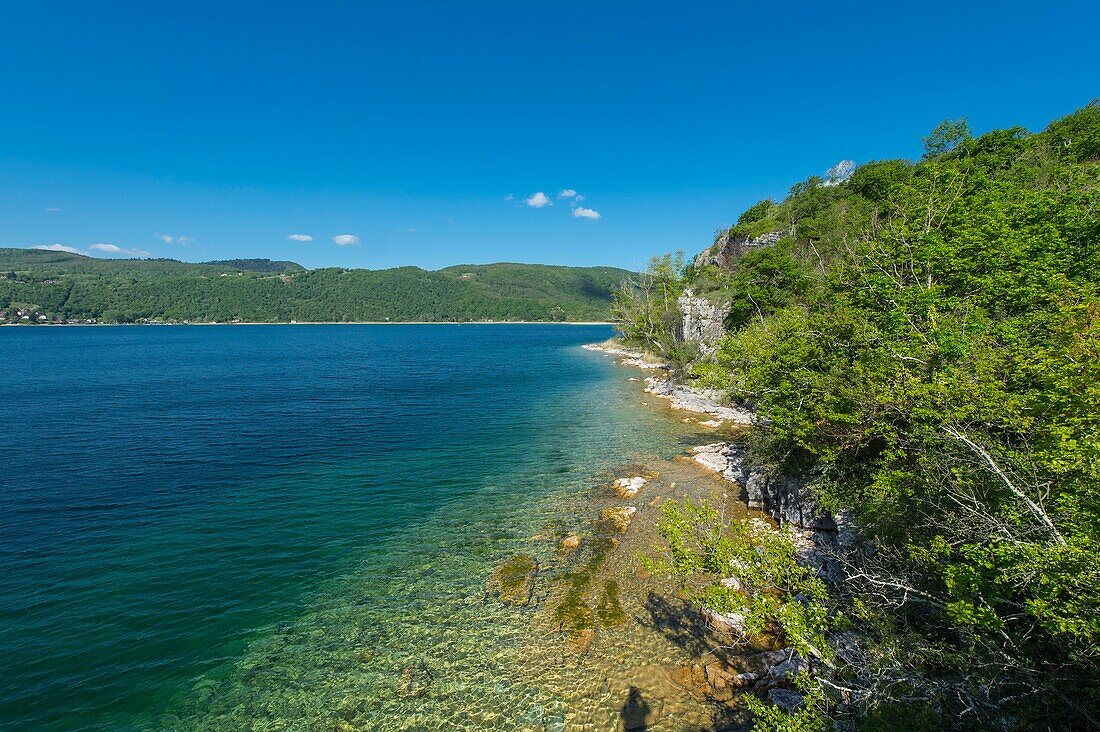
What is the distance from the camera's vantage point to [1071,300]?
12.9m

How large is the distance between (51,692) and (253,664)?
16.9ft

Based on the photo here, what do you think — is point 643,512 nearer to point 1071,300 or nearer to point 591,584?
point 591,584

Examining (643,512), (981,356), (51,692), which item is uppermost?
(981,356)

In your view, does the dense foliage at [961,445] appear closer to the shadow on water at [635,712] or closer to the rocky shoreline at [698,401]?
the shadow on water at [635,712]

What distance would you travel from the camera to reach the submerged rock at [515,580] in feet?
54.2

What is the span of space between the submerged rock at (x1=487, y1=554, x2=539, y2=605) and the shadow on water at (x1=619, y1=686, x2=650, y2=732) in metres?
5.01

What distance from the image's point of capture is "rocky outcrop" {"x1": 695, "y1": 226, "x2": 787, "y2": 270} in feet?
217

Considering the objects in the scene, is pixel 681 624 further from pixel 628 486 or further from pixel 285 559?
pixel 285 559

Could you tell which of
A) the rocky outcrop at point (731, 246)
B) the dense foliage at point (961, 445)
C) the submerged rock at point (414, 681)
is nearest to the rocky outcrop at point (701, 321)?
the rocky outcrop at point (731, 246)

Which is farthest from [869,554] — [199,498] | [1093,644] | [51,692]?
[199,498]

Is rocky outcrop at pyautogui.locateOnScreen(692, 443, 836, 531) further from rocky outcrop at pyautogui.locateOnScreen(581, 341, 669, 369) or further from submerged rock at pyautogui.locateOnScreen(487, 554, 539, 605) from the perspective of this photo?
rocky outcrop at pyautogui.locateOnScreen(581, 341, 669, 369)

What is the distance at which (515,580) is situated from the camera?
57.5 ft

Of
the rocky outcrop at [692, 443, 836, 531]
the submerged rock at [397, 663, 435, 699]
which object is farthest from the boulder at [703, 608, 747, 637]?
the submerged rock at [397, 663, 435, 699]

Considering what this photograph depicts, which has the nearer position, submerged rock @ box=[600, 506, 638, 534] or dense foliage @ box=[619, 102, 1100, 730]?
dense foliage @ box=[619, 102, 1100, 730]
